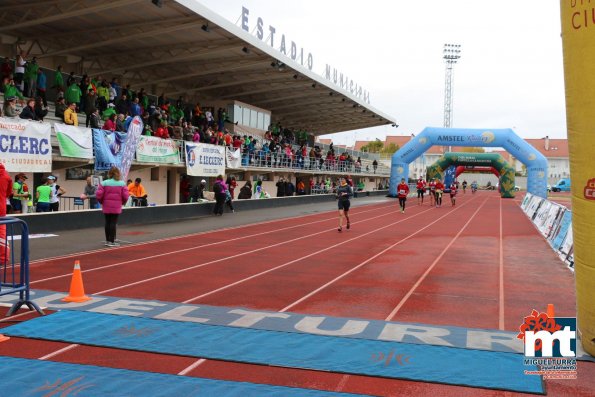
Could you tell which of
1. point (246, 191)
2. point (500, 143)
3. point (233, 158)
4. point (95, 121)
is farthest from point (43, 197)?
point (500, 143)

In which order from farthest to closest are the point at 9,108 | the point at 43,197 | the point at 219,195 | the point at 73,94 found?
1. the point at 219,195
2. the point at 73,94
3. the point at 43,197
4. the point at 9,108

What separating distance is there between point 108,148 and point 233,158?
10.9m

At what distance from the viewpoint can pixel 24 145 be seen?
614 inches

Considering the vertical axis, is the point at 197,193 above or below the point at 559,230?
above

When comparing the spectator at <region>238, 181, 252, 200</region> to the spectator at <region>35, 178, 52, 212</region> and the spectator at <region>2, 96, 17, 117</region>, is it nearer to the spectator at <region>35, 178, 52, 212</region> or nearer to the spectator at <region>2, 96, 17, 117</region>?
the spectator at <region>35, 178, 52, 212</region>

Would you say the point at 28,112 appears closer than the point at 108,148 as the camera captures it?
Yes

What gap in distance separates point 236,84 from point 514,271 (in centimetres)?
2588

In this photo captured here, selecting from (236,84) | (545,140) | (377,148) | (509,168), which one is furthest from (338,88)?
(545,140)

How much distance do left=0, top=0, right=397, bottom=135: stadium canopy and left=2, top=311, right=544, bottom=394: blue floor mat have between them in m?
15.2

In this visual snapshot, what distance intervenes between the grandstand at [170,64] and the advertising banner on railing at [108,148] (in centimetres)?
54

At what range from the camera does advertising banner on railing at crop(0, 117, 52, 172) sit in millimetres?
14922

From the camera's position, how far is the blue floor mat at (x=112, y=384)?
15.4 feet

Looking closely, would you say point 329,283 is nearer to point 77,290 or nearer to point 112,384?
point 77,290

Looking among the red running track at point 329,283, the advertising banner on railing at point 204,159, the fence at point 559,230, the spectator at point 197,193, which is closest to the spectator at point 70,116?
the red running track at point 329,283
